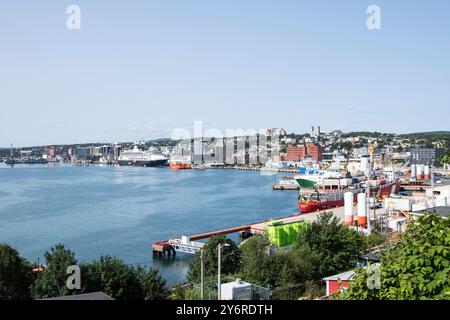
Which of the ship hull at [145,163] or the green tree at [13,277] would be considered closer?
the green tree at [13,277]

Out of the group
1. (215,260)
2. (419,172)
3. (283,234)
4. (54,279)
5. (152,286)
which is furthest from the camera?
(419,172)

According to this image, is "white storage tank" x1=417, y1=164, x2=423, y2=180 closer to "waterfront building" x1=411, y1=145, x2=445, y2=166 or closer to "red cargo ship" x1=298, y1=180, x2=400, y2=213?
"waterfront building" x1=411, y1=145, x2=445, y2=166

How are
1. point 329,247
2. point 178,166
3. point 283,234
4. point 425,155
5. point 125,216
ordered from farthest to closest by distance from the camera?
point 178,166 < point 425,155 < point 125,216 < point 283,234 < point 329,247

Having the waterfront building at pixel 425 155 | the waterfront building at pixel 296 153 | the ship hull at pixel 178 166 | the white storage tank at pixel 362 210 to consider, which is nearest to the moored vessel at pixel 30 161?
the ship hull at pixel 178 166

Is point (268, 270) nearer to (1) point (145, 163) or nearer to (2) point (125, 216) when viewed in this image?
(2) point (125, 216)

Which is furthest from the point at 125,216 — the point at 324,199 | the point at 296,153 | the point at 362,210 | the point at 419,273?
the point at 296,153

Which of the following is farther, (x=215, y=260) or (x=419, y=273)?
(x=215, y=260)

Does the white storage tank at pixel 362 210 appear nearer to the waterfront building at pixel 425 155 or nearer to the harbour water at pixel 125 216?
the harbour water at pixel 125 216
